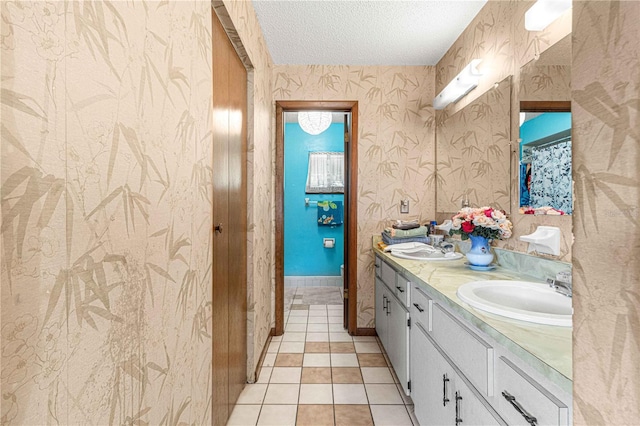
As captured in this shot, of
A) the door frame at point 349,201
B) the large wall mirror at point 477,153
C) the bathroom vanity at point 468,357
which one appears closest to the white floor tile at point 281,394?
the bathroom vanity at point 468,357

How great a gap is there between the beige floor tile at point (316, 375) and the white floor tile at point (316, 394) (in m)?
0.06

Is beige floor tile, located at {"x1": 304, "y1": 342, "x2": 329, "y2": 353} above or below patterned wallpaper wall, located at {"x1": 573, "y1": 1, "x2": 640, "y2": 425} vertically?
below

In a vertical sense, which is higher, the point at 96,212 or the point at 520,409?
the point at 96,212

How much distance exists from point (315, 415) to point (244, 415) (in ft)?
1.31

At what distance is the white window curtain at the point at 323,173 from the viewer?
Result: 433 cm

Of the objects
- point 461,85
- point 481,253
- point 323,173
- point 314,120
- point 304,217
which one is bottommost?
point 481,253

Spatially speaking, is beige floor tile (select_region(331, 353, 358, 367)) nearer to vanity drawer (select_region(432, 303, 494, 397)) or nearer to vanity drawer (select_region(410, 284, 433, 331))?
vanity drawer (select_region(410, 284, 433, 331))


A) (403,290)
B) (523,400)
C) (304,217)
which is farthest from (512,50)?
(304,217)

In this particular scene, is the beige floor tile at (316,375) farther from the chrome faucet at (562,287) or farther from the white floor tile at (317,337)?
the chrome faucet at (562,287)

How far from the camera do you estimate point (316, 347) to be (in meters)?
2.48

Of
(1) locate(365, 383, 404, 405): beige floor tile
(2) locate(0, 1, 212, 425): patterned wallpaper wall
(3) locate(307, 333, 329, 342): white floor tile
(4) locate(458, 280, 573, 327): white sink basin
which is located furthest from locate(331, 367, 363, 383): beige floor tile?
(2) locate(0, 1, 212, 425): patterned wallpaper wall

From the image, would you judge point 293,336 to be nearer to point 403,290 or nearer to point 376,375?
point 376,375

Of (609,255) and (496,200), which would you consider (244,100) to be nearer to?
(496,200)

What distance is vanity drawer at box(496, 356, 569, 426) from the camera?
64cm
